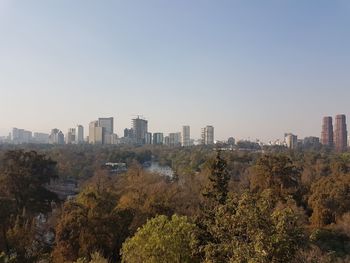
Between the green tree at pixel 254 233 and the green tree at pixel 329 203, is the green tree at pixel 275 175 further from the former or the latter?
the green tree at pixel 254 233

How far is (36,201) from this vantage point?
102 ft

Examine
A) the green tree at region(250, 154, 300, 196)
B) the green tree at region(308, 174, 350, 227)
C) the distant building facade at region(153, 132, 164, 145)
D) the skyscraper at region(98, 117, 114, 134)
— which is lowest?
the green tree at region(308, 174, 350, 227)

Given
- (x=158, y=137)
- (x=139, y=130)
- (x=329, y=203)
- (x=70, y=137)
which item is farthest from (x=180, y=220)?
(x=70, y=137)

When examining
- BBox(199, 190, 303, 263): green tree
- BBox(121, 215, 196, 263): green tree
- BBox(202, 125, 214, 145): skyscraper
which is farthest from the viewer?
BBox(202, 125, 214, 145): skyscraper

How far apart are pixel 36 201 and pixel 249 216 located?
977 inches

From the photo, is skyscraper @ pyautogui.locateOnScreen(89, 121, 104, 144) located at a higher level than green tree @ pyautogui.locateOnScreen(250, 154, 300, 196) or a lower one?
higher

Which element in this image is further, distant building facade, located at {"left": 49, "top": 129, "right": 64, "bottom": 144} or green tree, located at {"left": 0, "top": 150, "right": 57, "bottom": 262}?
distant building facade, located at {"left": 49, "top": 129, "right": 64, "bottom": 144}

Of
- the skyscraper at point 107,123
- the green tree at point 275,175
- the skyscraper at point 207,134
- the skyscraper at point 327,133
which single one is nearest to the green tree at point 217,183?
the green tree at point 275,175

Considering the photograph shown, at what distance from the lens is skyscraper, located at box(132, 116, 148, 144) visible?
168 m

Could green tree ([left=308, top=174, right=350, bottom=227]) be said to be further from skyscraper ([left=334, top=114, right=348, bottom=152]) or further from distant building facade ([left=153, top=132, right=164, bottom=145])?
distant building facade ([left=153, top=132, right=164, bottom=145])

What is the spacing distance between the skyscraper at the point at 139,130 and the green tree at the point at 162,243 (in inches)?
6015

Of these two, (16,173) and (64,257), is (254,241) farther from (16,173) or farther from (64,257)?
(16,173)

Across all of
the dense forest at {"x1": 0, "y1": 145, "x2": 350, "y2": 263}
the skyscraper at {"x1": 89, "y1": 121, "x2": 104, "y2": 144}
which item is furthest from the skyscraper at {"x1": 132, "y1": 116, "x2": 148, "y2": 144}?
the dense forest at {"x1": 0, "y1": 145, "x2": 350, "y2": 263}

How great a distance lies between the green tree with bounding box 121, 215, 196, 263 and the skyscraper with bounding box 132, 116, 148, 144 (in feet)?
501
